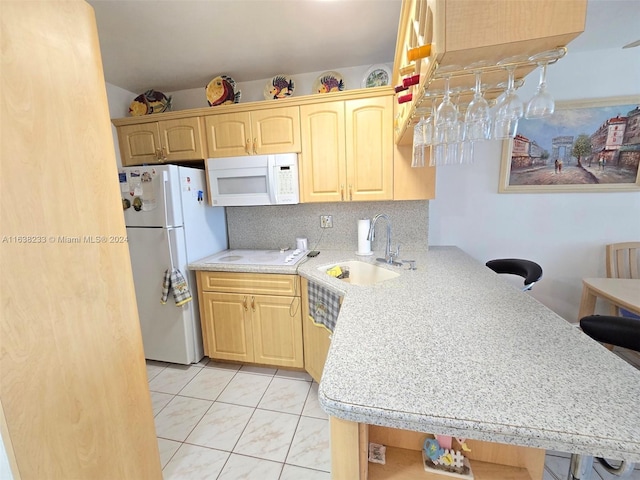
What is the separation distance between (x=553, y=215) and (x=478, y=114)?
2010 millimetres

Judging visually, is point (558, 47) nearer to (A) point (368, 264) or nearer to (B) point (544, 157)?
(A) point (368, 264)

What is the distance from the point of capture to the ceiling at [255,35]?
153cm

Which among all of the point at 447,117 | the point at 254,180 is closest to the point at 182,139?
the point at 254,180

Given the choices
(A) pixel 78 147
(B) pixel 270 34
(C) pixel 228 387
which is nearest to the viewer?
(A) pixel 78 147

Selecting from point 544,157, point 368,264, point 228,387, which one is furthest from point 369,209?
point 228,387

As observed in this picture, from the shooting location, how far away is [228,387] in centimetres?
199

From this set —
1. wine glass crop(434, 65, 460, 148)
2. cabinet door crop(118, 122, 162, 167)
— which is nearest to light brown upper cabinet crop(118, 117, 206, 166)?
cabinet door crop(118, 122, 162, 167)

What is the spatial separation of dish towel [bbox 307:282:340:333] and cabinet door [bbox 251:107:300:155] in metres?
1.12

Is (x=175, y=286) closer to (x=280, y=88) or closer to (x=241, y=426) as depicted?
(x=241, y=426)

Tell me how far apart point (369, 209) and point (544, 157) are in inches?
57.0

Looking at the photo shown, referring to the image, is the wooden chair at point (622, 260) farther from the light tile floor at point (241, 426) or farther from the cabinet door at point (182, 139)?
the cabinet door at point (182, 139)

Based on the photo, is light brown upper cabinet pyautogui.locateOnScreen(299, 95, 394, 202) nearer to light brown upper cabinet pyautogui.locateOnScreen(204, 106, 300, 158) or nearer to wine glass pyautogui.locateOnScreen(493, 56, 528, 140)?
light brown upper cabinet pyautogui.locateOnScreen(204, 106, 300, 158)

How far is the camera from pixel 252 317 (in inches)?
→ 82.1

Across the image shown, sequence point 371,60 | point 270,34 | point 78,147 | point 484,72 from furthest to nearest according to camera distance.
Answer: point 371,60
point 270,34
point 78,147
point 484,72
